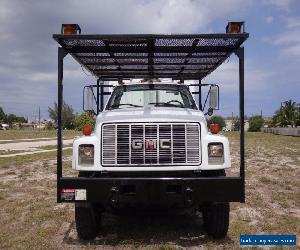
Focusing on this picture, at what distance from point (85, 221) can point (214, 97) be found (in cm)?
309

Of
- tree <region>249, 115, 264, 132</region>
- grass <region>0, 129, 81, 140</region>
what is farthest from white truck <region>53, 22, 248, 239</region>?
tree <region>249, 115, 264, 132</region>

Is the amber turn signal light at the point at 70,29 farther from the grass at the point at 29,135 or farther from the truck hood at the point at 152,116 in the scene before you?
the grass at the point at 29,135

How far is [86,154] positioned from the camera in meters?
6.05

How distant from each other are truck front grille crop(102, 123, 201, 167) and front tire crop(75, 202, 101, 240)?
744mm

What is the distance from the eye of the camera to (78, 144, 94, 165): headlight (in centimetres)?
604

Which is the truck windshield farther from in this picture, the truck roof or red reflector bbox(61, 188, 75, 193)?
red reflector bbox(61, 188, 75, 193)

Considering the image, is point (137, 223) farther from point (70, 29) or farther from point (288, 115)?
point (288, 115)

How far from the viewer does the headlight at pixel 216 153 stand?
19.7 ft

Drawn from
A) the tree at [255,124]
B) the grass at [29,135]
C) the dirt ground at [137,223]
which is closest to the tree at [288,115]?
the tree at [255,124]

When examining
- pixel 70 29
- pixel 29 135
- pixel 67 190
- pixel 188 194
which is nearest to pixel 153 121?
pixel 188 194

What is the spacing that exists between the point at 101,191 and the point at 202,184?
130 cm

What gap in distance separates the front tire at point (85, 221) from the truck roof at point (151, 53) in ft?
7.41

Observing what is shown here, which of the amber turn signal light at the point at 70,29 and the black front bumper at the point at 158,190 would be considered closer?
the black front bumper at the point at 158,190

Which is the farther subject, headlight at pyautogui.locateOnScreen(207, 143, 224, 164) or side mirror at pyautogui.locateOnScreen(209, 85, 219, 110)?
side mirror at pyautogui.locateOnScreen(209, 85, 219, 110)
